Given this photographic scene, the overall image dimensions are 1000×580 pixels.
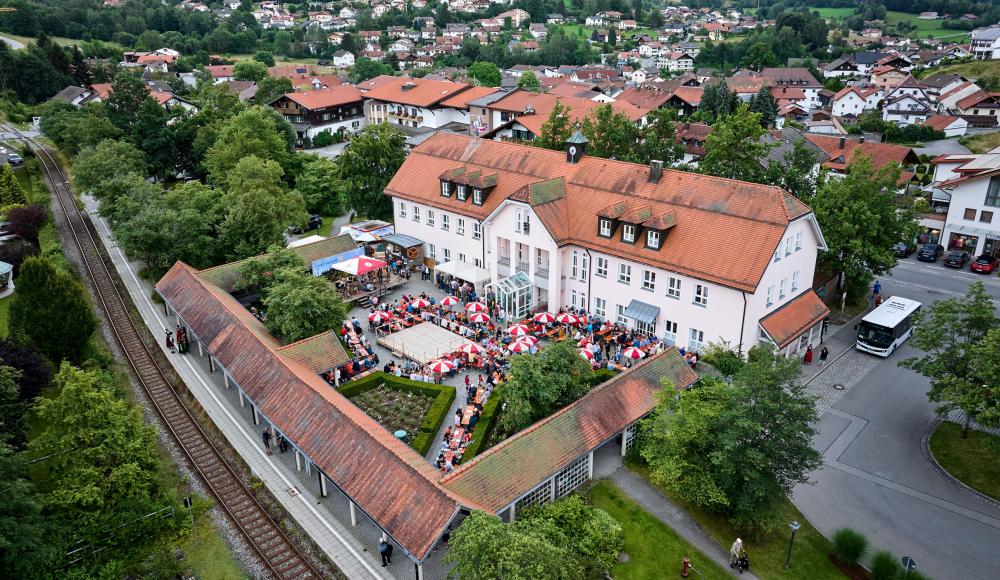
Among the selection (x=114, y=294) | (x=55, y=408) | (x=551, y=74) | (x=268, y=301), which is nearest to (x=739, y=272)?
(x=268, y=301)

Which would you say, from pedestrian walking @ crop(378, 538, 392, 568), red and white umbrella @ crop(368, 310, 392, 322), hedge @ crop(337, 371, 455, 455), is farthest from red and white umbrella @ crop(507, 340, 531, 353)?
pedestrian walking @ crop(378, 538, 392, 568)

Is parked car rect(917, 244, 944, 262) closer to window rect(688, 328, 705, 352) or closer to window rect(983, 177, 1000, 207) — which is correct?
window rect(983, 177, 1000, 207)

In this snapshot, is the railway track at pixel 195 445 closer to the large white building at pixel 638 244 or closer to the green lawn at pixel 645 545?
the green lawn at pixel 645 545

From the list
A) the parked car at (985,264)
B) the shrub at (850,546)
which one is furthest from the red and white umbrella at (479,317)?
the parked car at (985,264)

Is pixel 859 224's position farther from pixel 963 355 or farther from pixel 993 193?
pixel 993 193

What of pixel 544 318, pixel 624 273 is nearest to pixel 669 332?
pixel 624 273

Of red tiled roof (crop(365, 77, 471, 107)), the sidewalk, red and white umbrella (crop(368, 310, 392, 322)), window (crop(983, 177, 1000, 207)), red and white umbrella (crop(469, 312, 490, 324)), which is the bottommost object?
the sidewalk
